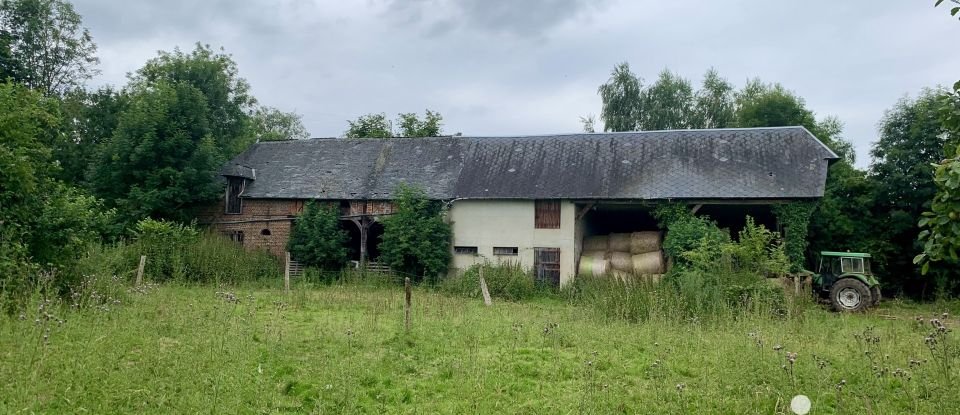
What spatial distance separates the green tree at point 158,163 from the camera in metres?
22.4

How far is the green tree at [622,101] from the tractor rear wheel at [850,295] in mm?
19857

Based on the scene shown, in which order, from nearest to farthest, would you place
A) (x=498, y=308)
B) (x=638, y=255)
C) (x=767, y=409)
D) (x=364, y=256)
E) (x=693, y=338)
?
Result: (x=767, y=409) < (x=693, y=338) < (x=498, y=308) < (x=638, y=255) < (x=364, y=256)

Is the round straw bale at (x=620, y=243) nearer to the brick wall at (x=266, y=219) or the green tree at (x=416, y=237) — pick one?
the green tree at (x=416, y=237)

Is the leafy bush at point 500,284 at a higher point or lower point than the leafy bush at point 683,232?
lower

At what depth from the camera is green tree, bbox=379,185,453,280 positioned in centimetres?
2000

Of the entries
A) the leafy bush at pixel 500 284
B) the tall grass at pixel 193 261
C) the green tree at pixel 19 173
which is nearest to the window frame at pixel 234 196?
the tall grass at pixel 193 261

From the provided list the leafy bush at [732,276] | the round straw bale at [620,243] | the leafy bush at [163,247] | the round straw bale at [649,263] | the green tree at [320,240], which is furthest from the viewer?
the green tree at [320,240]

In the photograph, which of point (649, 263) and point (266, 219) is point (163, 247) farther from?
point (649, 263)

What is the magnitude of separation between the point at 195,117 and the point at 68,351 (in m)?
20.2

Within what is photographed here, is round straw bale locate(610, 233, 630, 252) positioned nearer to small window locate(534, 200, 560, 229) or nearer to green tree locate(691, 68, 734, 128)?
small window locate(534, 200, 560, 229)

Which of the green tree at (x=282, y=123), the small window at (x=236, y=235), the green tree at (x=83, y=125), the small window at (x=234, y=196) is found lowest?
the small window at (x=236, y=235)

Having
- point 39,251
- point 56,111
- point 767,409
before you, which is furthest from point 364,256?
point 767,409

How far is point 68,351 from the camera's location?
594 cm

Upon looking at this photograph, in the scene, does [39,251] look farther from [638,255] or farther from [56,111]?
[638,255]
